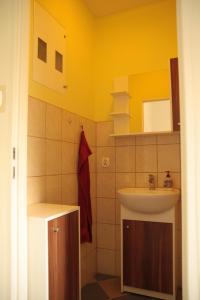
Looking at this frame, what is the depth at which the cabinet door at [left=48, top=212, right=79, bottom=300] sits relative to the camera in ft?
4.34

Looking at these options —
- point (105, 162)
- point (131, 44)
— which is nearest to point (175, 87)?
point (131, 44)

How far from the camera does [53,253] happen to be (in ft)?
4.38

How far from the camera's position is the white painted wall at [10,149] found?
108cm

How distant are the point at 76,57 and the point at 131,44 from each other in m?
0.62

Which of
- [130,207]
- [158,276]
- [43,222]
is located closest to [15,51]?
[43,222]

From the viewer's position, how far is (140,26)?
244 cm

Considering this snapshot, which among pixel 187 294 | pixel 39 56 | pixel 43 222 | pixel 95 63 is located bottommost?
pixel 187 294

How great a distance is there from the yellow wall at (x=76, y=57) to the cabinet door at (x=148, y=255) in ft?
3.80

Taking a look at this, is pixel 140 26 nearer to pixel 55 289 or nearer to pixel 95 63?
pixel 95 63

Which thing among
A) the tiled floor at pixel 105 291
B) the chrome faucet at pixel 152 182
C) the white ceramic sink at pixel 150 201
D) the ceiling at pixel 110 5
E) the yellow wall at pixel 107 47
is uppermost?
the ceiling at pixel 110 5

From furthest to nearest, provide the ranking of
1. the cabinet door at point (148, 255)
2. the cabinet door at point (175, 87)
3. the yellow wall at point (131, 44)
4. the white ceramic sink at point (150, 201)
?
the yellow wall at point (131, 44)
the cabinet door at point (175, 87)
the cabinet door at point (148, 255)
the white ceramic sink at point (150, 201)

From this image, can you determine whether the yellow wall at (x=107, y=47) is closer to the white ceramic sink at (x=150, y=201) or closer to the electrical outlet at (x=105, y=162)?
the electrical outlet at (x=105, y=162)

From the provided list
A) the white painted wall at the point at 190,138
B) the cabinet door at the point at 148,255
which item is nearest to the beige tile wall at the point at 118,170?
the cabinet door at the point at 148,255

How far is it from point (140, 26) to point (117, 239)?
2137mm
